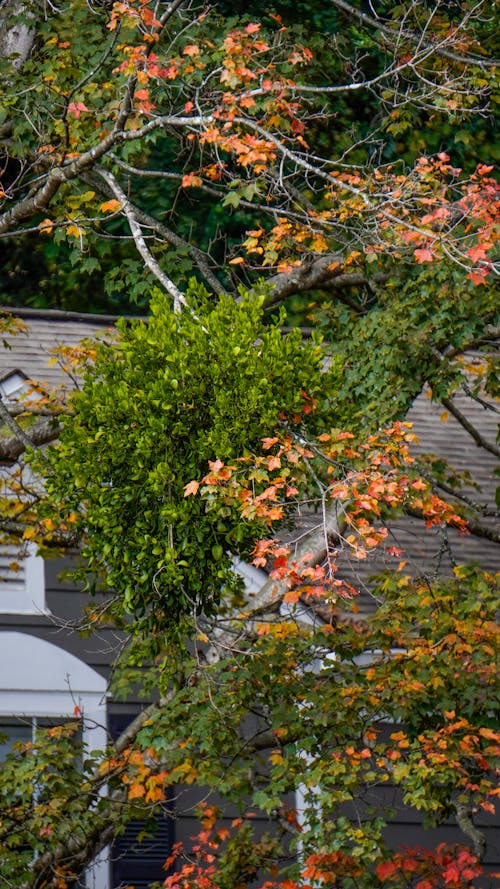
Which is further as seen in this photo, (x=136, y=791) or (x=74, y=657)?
(x=74, y=657)

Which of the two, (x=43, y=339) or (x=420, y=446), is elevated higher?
(x=43, y=339)

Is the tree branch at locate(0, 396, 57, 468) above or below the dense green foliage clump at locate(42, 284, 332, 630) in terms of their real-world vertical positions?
above

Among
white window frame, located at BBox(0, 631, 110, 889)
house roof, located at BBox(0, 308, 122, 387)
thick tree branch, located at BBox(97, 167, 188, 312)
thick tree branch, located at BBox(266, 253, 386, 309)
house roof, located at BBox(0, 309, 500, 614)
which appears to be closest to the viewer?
thick tree branch, located at BBox(97, 167, 188, 312)

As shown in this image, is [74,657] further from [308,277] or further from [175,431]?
[175,431]

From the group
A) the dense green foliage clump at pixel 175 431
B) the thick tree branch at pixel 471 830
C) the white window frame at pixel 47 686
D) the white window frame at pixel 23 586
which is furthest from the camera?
the white window frame at pixel 23 586

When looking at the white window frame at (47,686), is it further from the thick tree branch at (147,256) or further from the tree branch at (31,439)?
the thick tree branch at (147,256)

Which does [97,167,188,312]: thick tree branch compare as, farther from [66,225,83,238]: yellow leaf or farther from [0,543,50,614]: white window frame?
[0,543,50,614]: white window frame

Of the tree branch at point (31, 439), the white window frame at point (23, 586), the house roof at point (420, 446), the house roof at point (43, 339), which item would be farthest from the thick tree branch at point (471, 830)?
the house roof at point (43, 339)

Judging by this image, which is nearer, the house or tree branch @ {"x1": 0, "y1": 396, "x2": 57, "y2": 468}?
tree branch @ {"x1": 0, "y1": 396, "x2": 57, "y2": 468}

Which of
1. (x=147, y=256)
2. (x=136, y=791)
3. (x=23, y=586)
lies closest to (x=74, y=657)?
(x=23, y=586)

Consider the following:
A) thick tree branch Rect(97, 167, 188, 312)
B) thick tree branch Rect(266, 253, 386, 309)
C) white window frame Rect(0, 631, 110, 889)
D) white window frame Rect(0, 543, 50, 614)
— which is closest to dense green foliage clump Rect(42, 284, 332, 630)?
thick tree branch Rect(97, 167, 188, 312)

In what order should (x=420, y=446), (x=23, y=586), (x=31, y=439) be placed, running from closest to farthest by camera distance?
1. (x=31, y=439)
2. (x=23, y=586)
3. (x=420, y=446)

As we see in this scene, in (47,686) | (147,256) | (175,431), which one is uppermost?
(147,256)

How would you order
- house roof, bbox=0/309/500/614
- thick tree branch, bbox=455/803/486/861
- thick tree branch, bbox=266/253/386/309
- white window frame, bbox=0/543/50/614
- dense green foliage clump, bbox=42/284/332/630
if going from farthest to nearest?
house roof, bbox=0/309/500/614
white window frame, bbox=0/543/50/614
thick tree branch, bbox=266/253/386/309
thick tree branch, bbox=455/803/486/861
dense green foliage clump, bbox=42/284/332/630
